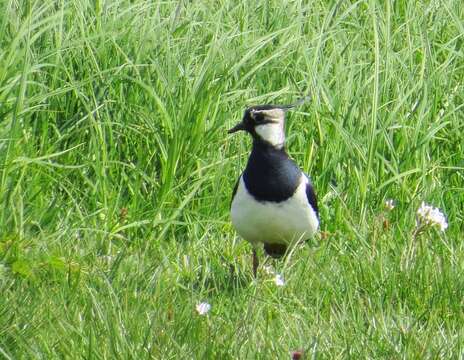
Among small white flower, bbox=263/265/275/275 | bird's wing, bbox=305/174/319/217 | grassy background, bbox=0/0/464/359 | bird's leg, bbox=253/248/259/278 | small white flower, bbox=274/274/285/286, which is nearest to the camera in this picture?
grassy background, bbox=0/0/464/359

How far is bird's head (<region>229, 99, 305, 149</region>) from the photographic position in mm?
4773

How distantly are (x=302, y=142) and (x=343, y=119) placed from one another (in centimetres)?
23

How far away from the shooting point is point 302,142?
564 cm

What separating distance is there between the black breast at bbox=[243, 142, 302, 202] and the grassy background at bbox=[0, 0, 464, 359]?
262mm

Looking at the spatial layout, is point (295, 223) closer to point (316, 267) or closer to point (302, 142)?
point (316, 267)

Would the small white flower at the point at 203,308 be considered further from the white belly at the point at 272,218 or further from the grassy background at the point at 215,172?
the white belly at the point at 272,218

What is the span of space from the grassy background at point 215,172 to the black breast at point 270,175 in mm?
262

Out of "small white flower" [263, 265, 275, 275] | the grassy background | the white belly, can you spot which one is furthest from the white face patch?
"small white flower" [263, 265, 275, 275]

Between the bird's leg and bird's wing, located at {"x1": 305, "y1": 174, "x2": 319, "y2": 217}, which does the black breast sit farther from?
the bird's leg

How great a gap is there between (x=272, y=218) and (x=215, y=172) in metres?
0.70

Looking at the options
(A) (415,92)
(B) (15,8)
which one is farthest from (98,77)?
(A) (415,92)

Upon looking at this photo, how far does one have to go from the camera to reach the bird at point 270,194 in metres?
4.72

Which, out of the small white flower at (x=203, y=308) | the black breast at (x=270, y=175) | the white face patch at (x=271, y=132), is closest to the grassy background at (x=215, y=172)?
the small white flower at (x=203, y=308)

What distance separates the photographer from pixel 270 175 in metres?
4.77
